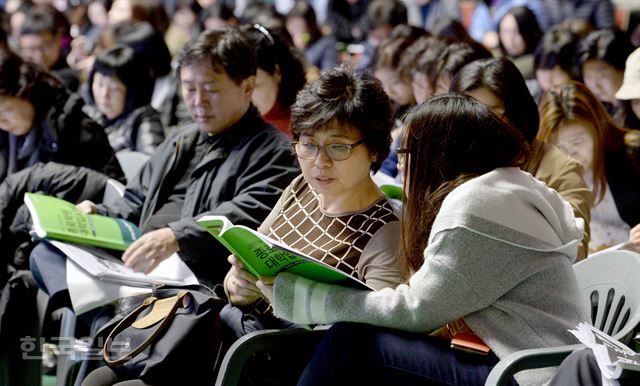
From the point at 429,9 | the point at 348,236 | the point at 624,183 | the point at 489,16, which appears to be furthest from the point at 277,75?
the point at 429,9

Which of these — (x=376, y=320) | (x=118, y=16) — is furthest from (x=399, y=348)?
(x=118, y=16)

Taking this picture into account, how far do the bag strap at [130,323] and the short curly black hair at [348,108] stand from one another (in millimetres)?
543

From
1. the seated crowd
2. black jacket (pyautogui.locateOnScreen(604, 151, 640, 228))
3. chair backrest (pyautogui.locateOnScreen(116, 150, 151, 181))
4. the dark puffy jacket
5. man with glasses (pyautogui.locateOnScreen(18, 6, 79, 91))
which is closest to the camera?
the seated crowd

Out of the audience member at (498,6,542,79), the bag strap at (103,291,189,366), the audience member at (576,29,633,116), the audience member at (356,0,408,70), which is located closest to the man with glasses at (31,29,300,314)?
the bag strap at (103,291,189,366)

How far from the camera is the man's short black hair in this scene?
3479 mm

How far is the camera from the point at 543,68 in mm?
5023

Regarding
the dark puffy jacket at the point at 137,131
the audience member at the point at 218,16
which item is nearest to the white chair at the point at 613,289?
the dark puffy jacket at the point at 137,131

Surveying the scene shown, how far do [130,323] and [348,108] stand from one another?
2.73ft

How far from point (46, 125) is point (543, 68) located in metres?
2.36

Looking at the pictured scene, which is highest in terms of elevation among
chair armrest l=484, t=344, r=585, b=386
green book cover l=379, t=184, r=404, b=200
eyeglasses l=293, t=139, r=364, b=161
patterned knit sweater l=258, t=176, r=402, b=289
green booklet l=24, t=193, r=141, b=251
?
eyeglasses l=293, t=139, r=364, b=161

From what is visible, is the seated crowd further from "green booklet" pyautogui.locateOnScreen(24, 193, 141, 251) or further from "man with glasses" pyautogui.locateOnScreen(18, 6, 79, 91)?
"man with glasses" pyautogui.locateOnScreen(18, 6, 79, 91)

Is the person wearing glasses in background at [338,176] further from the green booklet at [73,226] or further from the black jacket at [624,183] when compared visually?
the black jacket at [624,183]

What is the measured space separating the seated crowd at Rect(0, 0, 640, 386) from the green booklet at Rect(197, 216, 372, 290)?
0.03m

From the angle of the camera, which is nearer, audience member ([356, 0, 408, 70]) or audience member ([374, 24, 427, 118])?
audience member ([374, 24, 427, 118])
